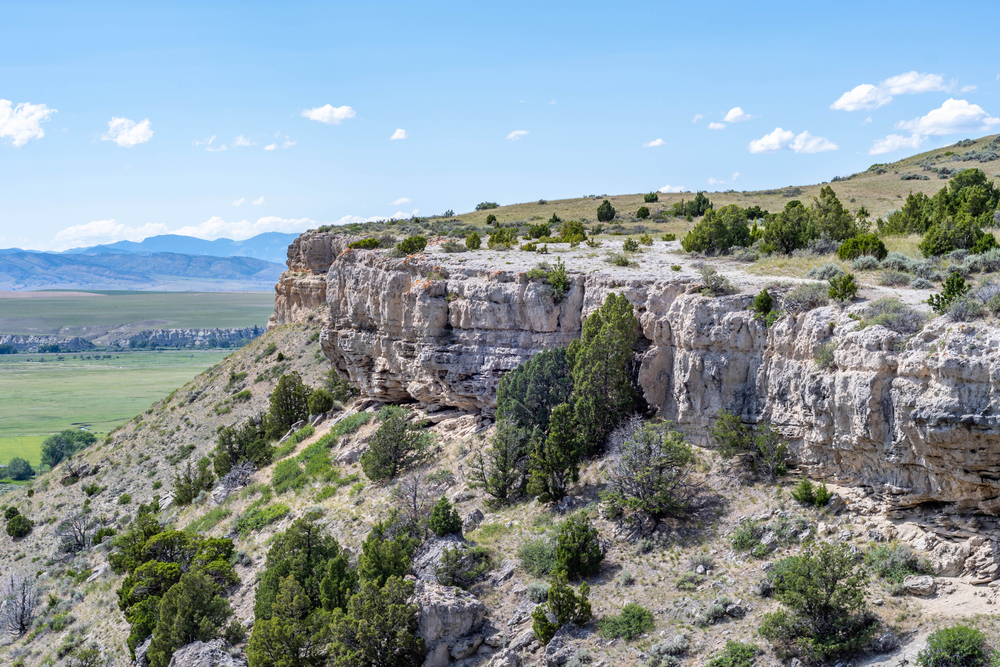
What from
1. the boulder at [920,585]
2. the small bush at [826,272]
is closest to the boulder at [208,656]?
the boulder at [920,585]

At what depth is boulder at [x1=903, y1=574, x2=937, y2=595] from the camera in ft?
62.5

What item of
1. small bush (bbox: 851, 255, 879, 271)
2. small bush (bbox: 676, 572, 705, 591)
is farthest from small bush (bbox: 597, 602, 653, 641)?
small bush (bbox: 851, 255, 879, 271)

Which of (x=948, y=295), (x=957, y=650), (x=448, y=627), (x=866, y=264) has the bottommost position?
(x=448, y=627)

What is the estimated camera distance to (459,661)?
22.2 meters

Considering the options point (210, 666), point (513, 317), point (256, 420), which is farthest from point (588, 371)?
point (256, 420)

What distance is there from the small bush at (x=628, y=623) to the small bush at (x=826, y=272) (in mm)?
14874

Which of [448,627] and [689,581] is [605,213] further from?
[448,627]

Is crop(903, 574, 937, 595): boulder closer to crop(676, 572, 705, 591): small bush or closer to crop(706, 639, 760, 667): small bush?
crop(706, 639, 760, 667): small bush

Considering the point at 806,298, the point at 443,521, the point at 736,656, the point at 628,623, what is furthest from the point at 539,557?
the point at 806,298

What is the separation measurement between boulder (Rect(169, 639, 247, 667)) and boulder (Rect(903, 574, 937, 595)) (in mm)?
20796

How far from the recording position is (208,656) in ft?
80.4

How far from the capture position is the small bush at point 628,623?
69.1ft

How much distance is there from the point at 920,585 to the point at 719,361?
9564mm

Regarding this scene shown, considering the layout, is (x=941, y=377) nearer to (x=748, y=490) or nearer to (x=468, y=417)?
(x=748, y=490)
